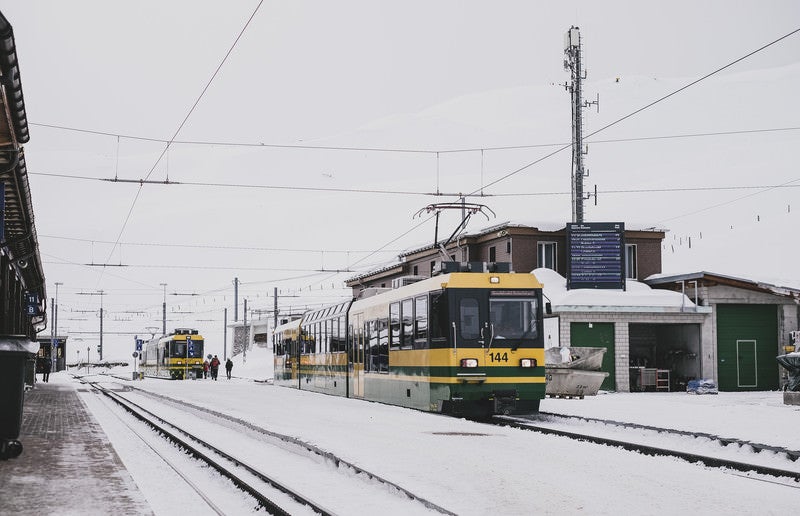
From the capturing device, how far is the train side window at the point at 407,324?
71.9 ft

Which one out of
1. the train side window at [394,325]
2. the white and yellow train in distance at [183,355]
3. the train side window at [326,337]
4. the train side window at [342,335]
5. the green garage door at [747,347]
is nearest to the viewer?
the train side window at [394,325]

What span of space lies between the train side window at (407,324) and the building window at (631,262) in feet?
67.4

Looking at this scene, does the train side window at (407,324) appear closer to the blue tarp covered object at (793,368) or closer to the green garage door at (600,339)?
the blue tarp covered object at (793,368)

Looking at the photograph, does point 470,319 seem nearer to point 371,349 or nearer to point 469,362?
point 469,362

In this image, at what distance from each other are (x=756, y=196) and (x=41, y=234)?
135 meters

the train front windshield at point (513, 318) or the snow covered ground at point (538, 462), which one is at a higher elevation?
the train front windshield at point (513, 318)

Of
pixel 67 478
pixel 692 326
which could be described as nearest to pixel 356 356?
pixel 692 326

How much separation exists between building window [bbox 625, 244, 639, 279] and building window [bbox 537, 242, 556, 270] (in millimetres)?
3091

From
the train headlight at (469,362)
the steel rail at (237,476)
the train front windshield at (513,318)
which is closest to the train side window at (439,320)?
the train headlight at (469,362)

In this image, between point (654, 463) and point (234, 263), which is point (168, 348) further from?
point (234, 263)

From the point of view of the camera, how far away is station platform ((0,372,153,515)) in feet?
30.9

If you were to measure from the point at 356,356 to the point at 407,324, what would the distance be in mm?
5597

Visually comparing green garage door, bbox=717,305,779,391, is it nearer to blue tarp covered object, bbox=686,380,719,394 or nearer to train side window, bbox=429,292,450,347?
blue tarp covered object, bbox=686,380,719,394

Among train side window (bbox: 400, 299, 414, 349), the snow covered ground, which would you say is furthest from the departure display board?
train side window (bbox: 400, 299, 414, 349)
